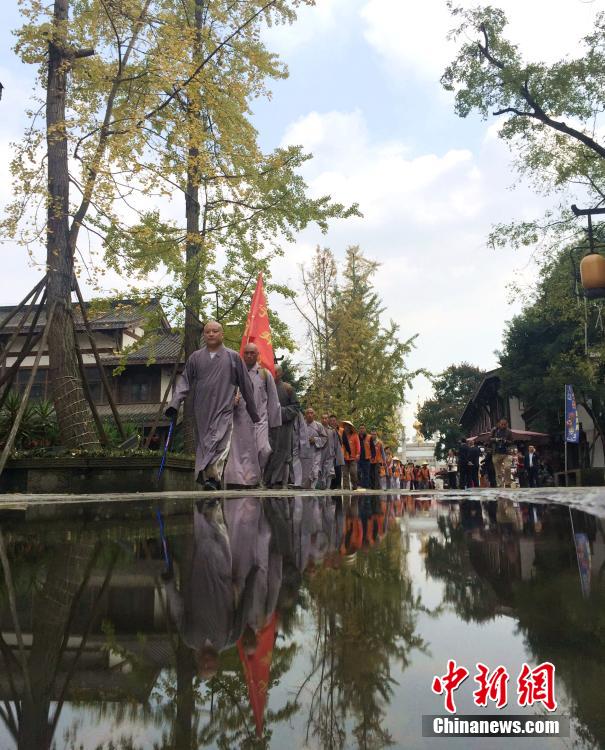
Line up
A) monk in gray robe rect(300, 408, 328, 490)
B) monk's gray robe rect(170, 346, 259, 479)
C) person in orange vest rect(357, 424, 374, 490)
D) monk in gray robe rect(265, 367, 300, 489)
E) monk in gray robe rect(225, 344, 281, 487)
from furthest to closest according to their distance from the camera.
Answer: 1. person in orange vest rect(357, 424, 374, 490)
2. monk in gray robe rect(300, 408, 328, 490)
3. monk in gray robe rect(265, 367, 300, 489)
4. monk in gray robe rect(225, 344, 281, 487)
5. monk's gray robe rect(170, 346, 259, 479)

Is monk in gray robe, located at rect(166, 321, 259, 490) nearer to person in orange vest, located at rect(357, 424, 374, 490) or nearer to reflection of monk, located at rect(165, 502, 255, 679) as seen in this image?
reflection of monk, located at rect(165, 502, 255, 679)

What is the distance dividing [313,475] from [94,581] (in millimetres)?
15987

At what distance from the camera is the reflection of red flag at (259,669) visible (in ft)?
4.04

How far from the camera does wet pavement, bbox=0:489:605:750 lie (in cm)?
117

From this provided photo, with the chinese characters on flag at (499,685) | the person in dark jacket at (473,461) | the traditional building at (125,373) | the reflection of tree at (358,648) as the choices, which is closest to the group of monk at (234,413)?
the reflection of tree at (358,648)

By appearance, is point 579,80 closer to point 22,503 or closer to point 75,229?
point 75,229

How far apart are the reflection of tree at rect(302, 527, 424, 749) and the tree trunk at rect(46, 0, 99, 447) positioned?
35.8ft

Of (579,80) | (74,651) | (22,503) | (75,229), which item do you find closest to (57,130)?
(75,229)

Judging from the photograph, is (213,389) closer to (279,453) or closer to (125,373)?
(279,453)

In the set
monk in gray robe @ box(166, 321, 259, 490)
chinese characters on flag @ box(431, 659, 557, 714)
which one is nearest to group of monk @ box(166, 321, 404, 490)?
monk in gray robe @ box(166, 321, 259, 490)

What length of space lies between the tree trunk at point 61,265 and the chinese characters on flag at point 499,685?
11865 mm

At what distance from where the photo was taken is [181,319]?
17578mm

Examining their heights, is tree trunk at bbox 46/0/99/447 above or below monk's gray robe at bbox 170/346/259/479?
above

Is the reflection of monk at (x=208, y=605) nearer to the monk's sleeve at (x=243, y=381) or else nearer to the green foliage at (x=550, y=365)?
the monk's sleeve at (x=243, y=381)
